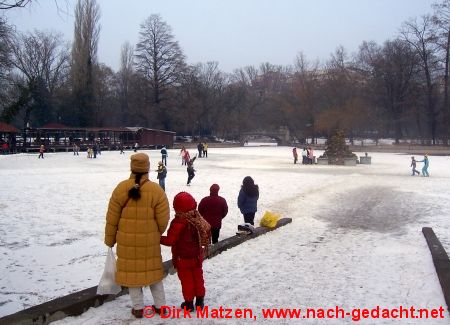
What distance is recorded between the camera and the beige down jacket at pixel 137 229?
4.79m

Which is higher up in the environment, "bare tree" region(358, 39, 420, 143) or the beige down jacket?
"bare tree" region(358, 39, 420, 143)

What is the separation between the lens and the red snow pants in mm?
5184

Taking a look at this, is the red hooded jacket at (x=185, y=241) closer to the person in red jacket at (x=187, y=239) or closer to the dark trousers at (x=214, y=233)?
the person in red jacket at (x=187, y=239)

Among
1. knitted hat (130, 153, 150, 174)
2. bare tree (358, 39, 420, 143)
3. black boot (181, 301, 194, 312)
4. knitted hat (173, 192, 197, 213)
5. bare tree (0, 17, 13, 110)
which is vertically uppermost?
bare tree (358, 39, 420, 143)

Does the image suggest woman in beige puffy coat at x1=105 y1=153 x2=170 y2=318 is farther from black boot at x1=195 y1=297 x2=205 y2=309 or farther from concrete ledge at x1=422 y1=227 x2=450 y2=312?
concrete ledge at x1=422 y1=227 x2=450 y2=312

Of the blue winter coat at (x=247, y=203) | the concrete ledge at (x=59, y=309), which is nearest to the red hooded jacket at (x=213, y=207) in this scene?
the blue winter coat at (x=247, y=203)

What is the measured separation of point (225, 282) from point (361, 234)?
5782mm

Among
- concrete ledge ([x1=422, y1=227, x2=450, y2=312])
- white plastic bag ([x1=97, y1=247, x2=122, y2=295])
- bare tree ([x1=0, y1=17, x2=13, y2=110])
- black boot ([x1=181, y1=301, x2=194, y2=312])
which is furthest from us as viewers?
bare tree ([x1=0, y1=17, x2=13, y2=110])

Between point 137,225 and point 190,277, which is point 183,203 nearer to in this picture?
point 137,225

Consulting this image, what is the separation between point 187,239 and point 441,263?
193 inches

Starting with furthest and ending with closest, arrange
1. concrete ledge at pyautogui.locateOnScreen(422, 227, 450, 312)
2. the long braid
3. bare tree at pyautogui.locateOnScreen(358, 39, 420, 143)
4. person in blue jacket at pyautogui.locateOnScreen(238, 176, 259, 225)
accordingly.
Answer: bare tree at pyautogui.locateOnScreen(358, 39, 420, 143) < person in blue jacket at pyautogui.locateOnScreen(238, 176, 259, 225) < concrete ledge at pyautogui.locateOnScreen(422, 227, 450, 312) < the long braid

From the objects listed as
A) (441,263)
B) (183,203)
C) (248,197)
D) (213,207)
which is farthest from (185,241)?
(248,197)

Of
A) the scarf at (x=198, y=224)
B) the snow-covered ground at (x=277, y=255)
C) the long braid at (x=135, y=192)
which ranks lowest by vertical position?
the snow-covered ground at (x=277, y=255)

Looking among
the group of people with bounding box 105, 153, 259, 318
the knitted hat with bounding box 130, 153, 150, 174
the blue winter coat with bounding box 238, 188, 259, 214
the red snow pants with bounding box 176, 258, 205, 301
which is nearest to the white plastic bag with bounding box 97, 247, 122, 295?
the group of people with bounding box 105, 153, 259, 318
